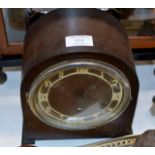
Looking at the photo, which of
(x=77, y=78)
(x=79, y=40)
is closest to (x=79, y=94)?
(x=77, y=78)

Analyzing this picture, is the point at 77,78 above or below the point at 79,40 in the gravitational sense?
below

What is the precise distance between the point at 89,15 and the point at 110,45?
11cm

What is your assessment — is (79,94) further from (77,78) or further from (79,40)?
(79,40)

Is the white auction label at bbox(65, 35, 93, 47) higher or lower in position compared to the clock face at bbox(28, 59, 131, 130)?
higher

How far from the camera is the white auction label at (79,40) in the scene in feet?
2.48

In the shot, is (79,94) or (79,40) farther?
(79,94)

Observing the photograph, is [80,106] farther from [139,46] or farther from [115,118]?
[139,46]

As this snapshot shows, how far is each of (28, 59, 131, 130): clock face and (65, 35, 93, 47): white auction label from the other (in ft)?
0.13

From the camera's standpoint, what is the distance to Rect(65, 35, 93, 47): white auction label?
29.7 inches

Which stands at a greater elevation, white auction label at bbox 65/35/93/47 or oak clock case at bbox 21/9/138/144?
white auction label at bbox 65/35/93/47

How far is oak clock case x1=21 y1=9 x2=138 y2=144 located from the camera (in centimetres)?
77

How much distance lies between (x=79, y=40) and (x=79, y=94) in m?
0.18

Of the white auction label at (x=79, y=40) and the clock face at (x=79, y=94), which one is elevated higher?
the white auction label at (x=79, y=40)

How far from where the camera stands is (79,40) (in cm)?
76
